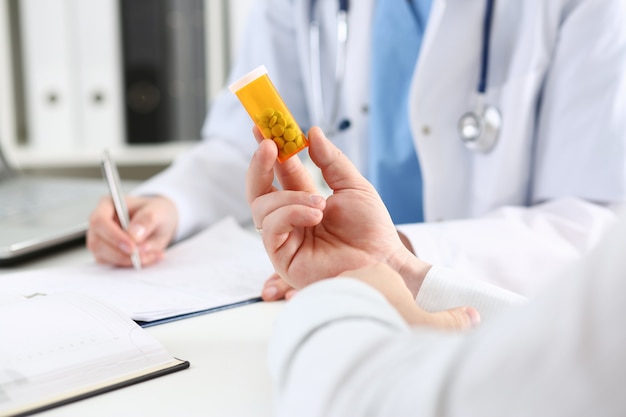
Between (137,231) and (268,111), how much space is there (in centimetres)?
32

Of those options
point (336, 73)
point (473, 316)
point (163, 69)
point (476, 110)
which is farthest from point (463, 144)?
point (163, 69)

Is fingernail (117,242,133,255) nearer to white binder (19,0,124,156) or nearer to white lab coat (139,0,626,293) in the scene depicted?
white lab coat (139,0,626,293)

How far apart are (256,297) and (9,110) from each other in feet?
4.34

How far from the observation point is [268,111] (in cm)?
53

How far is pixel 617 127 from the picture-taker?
0.82 m

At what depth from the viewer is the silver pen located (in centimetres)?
76

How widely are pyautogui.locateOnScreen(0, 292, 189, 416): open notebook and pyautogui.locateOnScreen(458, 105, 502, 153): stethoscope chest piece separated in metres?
0.55

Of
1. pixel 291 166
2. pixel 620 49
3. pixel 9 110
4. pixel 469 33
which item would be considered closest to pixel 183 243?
pixel 291 166

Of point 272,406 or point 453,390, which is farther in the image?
point 272,406

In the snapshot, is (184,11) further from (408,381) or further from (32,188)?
(408,381)

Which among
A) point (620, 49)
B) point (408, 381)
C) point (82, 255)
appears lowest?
point (82, 255)

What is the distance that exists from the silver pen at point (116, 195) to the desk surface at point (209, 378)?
7.4 inches

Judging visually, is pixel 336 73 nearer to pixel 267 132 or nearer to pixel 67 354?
pixel 267 132

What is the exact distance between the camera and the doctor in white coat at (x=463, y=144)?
0.76 m
